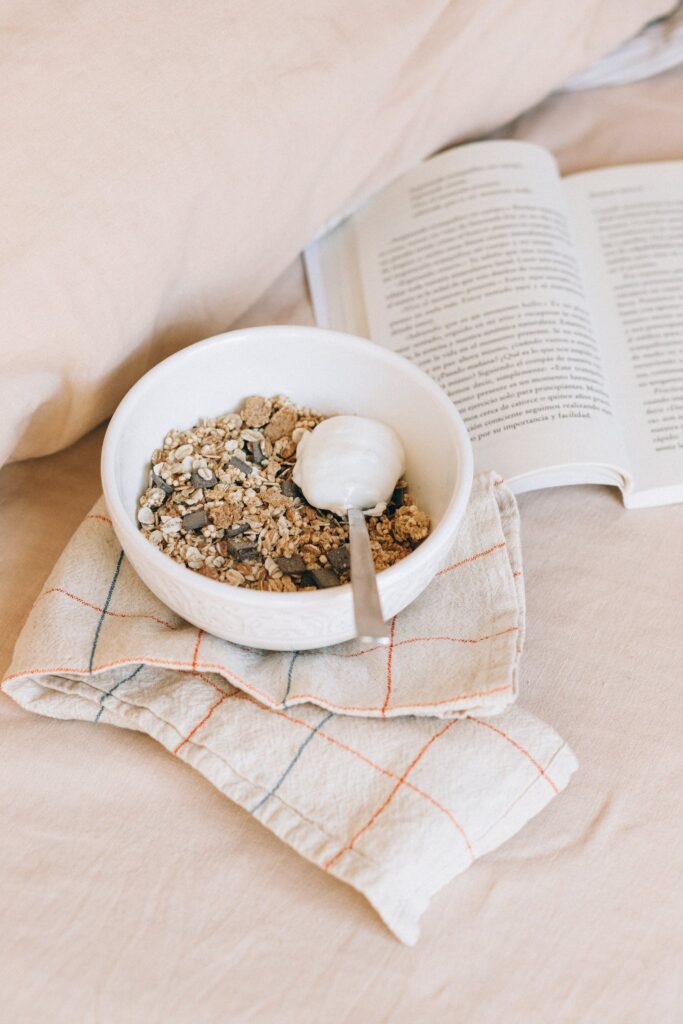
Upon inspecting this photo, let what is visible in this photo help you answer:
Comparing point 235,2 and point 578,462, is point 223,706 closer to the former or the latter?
point 578,462

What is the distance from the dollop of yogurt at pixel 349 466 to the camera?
56 centimetres

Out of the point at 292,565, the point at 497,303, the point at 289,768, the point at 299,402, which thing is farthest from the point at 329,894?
the point at 497,303

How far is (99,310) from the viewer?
1.94 feet

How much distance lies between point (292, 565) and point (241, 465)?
90mm

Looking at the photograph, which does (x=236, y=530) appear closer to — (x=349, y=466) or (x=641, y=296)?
(x=349, y=466)

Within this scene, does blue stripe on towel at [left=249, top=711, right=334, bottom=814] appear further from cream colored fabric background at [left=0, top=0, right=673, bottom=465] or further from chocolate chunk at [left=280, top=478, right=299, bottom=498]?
cream colored fabric background at [left=0, top=0, right=673, bottom=465]

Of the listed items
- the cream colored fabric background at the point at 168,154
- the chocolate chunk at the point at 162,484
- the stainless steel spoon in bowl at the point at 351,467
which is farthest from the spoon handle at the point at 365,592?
the cream colored fabric background at the point at 168,154

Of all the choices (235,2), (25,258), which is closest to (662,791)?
(25,258)

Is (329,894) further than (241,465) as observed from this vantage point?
No

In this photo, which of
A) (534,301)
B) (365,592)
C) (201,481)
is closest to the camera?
(365,592)

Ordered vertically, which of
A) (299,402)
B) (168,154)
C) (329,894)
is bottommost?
(329,894)

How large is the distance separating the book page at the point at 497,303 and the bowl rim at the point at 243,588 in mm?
105

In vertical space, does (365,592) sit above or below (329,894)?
above

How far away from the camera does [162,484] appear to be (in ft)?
1.88
